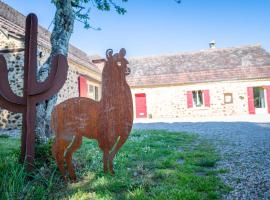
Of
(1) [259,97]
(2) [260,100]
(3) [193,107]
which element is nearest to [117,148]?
(3) [193,107]

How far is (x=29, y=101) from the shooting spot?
347 centimetres

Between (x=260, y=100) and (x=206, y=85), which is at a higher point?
(x=206, y=85)

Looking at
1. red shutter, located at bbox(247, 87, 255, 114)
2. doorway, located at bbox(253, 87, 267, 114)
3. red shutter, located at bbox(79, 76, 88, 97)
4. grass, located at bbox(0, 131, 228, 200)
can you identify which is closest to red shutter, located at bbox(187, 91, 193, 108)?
red shutter, located at bbox(247, 87, 255, 114)

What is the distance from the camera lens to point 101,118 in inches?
138

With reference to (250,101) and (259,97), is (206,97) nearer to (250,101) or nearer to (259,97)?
(250,101)

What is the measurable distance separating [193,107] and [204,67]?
3529 mm

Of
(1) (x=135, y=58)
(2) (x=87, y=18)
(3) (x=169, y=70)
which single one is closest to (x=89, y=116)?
(2) (x=87, y=18)

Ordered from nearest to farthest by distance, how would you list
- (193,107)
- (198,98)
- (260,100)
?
1. (193,107)
2. (198,98)
3. (260,100)

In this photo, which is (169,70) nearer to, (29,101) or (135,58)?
(135,58)

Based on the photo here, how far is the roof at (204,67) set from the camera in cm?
2020

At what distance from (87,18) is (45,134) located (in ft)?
9.48

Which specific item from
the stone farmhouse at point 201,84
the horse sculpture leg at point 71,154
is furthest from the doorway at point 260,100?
the horse sculpture leg at point 71,154

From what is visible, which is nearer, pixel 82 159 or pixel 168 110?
pixel 82 159

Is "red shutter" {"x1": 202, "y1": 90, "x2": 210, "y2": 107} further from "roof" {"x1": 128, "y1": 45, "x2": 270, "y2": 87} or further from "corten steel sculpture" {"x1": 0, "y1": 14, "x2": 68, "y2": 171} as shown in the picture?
"corten steel sculpture" {"x1": 0, "y1": 14, "x2": 68, "y2": 171}
